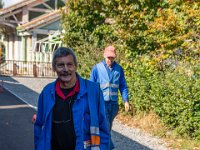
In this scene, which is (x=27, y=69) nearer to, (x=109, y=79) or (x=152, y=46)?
(x=152, y=46)

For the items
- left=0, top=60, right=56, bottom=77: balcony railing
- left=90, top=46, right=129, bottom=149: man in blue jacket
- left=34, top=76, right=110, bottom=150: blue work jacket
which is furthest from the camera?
left=0, top=60, right=56, bottom=77: balcony railing

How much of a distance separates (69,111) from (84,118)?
14 cm

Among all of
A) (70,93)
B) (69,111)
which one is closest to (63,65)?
(70,93)

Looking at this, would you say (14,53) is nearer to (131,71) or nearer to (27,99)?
(27,99)

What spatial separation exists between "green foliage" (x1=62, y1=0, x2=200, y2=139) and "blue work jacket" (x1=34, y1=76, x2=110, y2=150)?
14.5 ft

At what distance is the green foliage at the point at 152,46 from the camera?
7625mm

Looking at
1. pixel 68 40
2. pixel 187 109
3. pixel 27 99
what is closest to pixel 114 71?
pixel 187 109

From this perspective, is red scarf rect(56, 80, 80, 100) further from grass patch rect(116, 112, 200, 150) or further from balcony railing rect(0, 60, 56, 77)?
balcony railing rect(0, 60, 56, 77)

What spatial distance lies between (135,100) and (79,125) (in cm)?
656

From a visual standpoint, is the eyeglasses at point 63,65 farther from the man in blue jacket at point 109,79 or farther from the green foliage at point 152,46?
the green foliage at point 152,46

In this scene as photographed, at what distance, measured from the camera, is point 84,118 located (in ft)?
10.1

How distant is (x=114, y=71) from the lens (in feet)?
20.0

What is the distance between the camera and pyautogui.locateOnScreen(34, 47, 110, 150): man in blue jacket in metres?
3.06

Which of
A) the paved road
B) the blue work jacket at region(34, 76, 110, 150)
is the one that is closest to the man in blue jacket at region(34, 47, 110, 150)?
the blue work jacket at region(34, 76, 110, 150)
